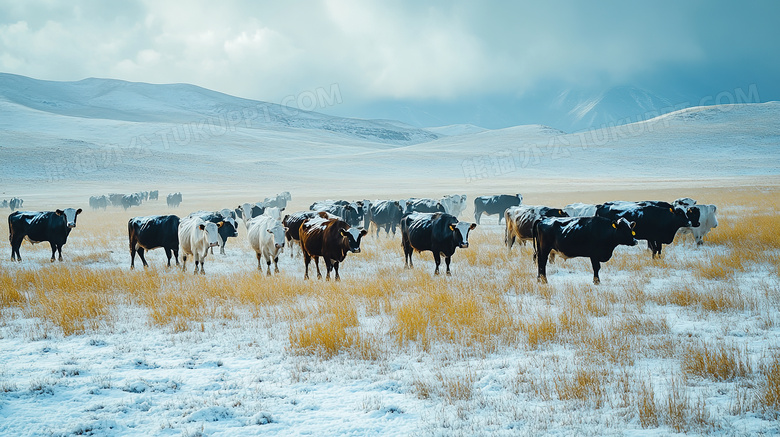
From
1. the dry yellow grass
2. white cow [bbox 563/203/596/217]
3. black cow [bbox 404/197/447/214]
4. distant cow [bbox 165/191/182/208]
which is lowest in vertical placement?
the dry yellow grass

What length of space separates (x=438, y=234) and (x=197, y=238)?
596 cm

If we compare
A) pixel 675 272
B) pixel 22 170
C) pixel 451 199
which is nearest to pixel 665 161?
pixel 451 199

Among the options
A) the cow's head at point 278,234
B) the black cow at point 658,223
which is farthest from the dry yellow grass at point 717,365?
the cow's head at point 278,234

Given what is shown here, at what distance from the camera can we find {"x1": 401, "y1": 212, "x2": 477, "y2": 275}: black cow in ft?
34.5

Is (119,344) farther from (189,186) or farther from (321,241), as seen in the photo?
(189,186)

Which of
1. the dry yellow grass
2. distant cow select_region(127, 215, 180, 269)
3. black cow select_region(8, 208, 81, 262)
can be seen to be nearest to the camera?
the dry yellow grass

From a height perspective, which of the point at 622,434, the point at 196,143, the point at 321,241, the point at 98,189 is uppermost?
the point at 196,143

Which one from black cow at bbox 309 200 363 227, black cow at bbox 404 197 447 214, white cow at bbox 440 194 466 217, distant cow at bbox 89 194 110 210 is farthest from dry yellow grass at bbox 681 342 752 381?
distant cow at bbox 89 194 110 210

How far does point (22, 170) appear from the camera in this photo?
63031mm

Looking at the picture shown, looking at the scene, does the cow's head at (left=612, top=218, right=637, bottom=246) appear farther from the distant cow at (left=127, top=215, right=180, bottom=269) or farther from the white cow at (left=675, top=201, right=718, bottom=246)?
the distant cow at (left=127, top=215, right=180, bottom=269)

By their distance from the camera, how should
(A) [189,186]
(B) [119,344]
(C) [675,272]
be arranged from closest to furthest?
(B) [119,344]
(C) [675,272]
(A) [189,186]

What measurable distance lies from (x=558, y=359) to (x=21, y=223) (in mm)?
14898

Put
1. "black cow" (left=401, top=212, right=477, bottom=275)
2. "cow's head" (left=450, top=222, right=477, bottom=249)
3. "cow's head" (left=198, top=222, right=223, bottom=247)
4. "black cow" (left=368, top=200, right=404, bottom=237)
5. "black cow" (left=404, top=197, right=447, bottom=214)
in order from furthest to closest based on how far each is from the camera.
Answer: "black cow" (left=404, top=197, right=447, bottom=214) < "black cow" (left=368, top=200, right=404, bottom=237) < "cow's head" (left=198, top=222, right=223, bottom=247) < "black cow" (left=401, top=212, right=477, bottom=275) < "cow's head" (left=450, top=222, right=477, bottom=249)

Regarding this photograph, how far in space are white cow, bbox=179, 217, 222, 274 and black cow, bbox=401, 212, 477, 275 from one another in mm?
4775
